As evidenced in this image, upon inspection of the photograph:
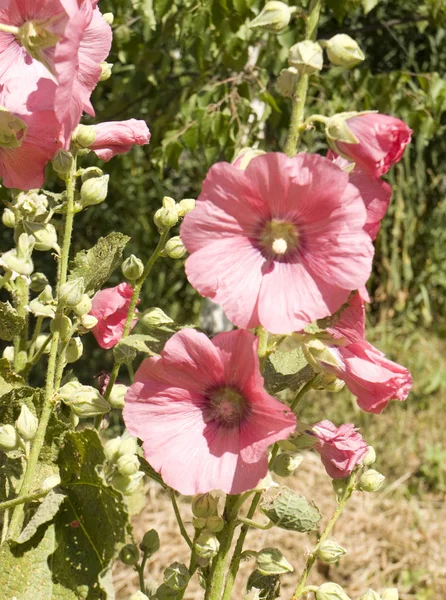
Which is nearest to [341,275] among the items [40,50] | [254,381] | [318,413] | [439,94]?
[254,381]

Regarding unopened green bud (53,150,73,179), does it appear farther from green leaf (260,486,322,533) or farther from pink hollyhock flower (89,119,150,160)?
green leaf (260,486,322,533)

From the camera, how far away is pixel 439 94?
207cm

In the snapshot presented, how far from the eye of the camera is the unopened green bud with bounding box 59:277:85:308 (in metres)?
0.54

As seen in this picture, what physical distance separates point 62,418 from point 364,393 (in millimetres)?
228

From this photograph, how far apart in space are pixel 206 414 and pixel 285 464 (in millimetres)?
64

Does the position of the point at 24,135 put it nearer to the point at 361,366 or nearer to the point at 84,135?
the point at 84,135

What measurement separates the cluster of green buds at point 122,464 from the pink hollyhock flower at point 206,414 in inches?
0.6

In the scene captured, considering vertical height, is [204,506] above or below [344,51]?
below

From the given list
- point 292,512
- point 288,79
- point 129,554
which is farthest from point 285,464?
point 288,79

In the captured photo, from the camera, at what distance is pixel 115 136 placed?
0.61 meters

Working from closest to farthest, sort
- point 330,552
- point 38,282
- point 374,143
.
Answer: point 374,143
point 330,552
point 38,282

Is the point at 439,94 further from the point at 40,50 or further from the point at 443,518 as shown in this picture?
the point at 40,50

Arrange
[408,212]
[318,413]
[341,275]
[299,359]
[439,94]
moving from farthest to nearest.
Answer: [408,212]
[318,413]
[439,94]
[299,359]
[341,275]

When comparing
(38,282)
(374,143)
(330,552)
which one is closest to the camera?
(374,143)
